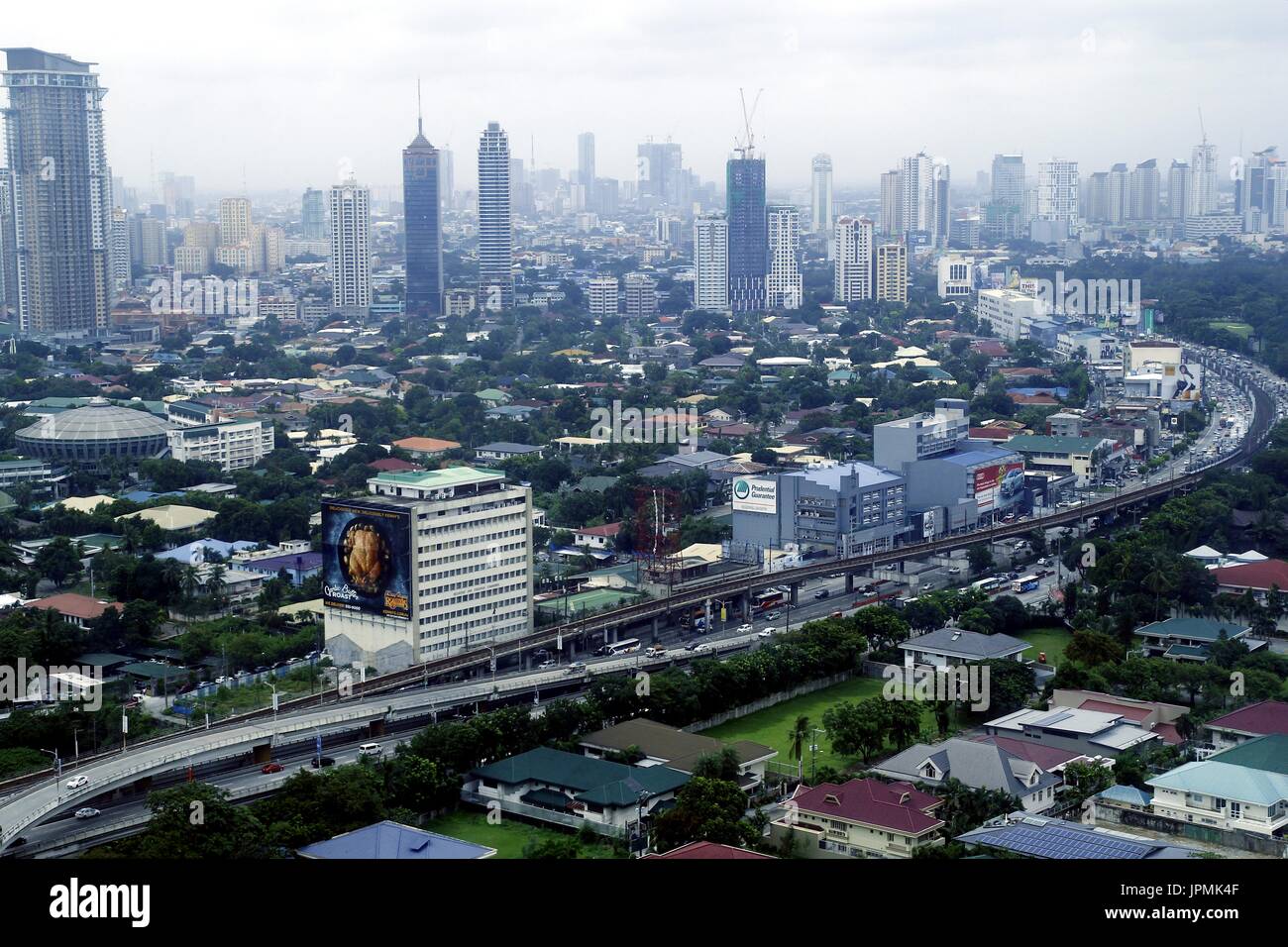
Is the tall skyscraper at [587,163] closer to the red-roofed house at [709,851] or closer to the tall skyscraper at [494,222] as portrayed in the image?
the tall skyscraper at [494,222]

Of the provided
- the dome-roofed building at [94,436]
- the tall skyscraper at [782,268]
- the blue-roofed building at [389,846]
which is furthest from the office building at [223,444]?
the tall skyscraper at [782,268]

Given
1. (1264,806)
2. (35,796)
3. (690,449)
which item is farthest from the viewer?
(690,449)

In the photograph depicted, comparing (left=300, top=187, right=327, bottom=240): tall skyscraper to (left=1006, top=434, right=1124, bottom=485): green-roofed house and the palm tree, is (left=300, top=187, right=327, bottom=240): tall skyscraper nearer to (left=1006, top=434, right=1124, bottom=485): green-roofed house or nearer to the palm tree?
(left=1006, top=434, right=1124, bottom=485): green-roofed house

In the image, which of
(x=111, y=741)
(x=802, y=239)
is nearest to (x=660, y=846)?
(x=111, y=741)

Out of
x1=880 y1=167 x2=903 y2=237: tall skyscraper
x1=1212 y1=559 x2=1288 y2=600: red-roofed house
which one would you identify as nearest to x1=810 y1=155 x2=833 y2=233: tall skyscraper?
x1=880 y1=167 x2=903 y2=237: tall skyscraper

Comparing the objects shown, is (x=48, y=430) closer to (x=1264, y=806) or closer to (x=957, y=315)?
(x=1264, y=806)

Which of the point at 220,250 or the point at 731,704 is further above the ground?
the point at 220,250
